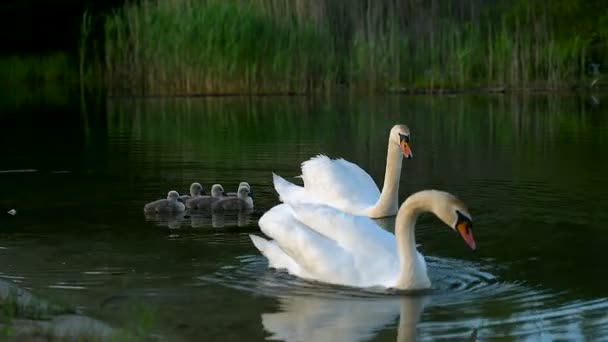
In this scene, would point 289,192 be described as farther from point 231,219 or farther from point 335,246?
point 335,246

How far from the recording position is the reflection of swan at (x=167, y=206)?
1190cm

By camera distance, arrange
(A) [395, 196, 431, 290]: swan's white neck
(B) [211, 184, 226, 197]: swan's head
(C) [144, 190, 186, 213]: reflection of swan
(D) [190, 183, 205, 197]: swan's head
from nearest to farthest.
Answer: (A) [395, 196, 431, 290]: swan's white neck → (C) [144, 190, 186, 213]: reflection of swan → (B) [211, 184, 226, 197]: swan's head → (D) [190, 183, 205, 197]: swan's head

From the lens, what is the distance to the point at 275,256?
9398 mm

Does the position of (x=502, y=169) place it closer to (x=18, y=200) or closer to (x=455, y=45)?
(x=18, y=200)

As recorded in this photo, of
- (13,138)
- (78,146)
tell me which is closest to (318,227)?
(78,146)

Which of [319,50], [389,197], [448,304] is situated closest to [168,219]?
[389,197]

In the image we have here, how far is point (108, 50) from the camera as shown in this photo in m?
→ 30.9

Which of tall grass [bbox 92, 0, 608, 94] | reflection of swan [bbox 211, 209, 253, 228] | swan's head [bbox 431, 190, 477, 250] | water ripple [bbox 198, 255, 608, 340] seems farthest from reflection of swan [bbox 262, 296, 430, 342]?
tall grass [bbox 92, 0, 608, 94]

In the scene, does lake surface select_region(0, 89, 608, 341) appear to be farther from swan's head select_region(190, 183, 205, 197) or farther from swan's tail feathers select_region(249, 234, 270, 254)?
swan's head select_region(190, 183, 205, 197)

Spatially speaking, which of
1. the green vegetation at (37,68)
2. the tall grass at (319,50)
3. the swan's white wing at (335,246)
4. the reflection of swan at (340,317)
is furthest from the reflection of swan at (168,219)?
the green vegetation at (37,68)

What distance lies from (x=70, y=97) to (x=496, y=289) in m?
26.8

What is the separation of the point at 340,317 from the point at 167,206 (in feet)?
14.6

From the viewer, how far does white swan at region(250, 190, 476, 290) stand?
27.7 feet

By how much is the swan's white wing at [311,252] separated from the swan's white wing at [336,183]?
2.97 m
